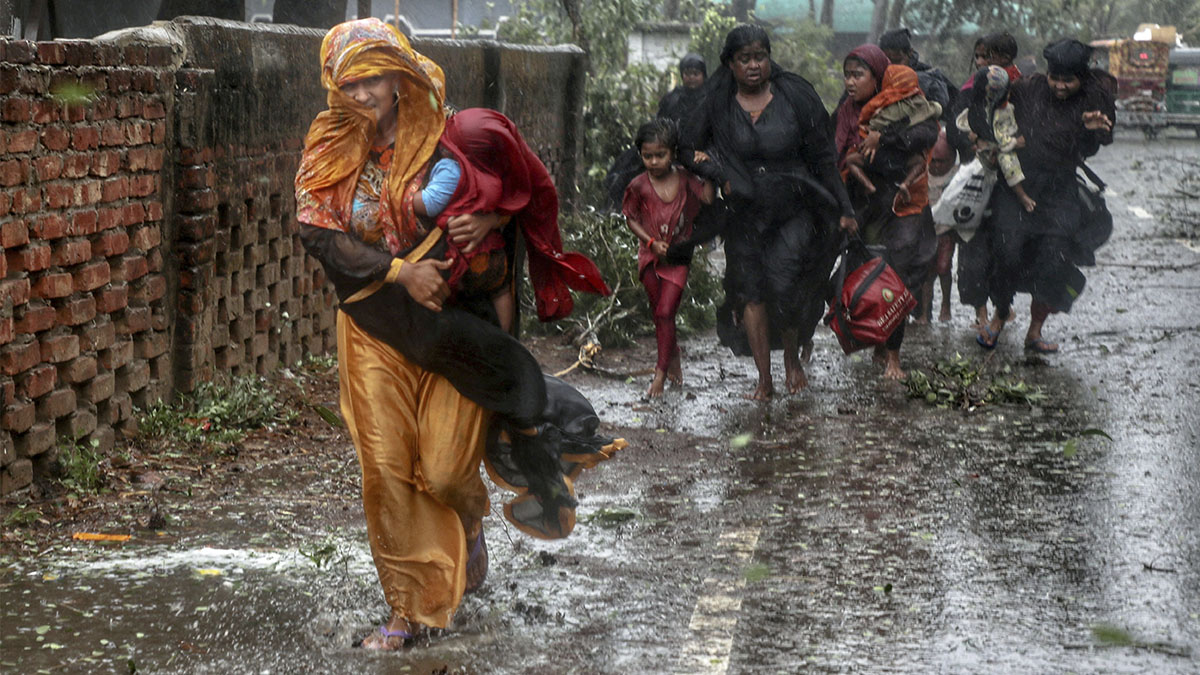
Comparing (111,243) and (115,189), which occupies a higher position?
(115,189)

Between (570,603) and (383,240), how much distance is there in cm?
135

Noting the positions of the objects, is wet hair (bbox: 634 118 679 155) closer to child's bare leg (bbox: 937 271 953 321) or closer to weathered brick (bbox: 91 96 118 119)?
weathered brick (bbox: 91 96 118 119)

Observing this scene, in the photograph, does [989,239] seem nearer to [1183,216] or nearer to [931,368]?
[931,368]

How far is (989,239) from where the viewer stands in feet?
34.4

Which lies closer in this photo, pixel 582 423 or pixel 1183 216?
pixel 582 423

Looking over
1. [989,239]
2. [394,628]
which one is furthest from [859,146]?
[394,628]

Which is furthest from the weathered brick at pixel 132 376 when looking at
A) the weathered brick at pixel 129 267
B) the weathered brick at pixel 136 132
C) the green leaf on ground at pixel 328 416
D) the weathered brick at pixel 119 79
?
the weathered brick at pixel 119 79

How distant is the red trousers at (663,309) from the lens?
8.89 m

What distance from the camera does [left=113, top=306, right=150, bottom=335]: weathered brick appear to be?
Answer: 270 inches

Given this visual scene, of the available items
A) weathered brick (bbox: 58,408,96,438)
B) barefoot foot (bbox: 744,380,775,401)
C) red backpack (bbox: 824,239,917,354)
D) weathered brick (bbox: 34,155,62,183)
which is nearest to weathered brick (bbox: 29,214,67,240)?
weathered brick (bbox: 34,155,62,183)

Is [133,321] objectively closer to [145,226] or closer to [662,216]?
[145,226]

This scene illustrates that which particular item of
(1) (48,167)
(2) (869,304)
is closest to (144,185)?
(1) (48,167)

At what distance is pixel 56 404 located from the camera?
622 centimetres

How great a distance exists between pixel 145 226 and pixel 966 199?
5514 mm
